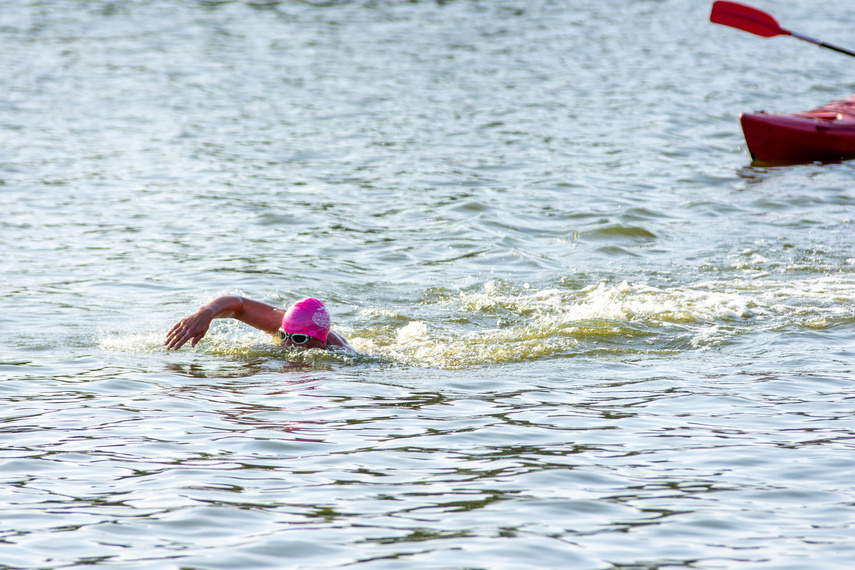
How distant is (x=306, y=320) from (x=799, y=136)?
10.8 meters

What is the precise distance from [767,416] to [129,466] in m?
3.74

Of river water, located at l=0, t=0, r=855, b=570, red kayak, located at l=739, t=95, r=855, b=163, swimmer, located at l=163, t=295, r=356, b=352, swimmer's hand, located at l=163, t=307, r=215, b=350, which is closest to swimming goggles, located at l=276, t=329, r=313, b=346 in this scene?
swimmer, located at l=163, t=295, r=356, b=352

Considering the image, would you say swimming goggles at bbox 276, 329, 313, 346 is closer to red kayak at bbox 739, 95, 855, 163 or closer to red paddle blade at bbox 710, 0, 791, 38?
red paddle blade at bbox 710, 0, 791, 38

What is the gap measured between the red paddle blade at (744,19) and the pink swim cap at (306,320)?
939 centimetres

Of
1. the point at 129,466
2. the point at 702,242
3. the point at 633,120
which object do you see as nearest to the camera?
the point at 129,466

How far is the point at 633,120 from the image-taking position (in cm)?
1889

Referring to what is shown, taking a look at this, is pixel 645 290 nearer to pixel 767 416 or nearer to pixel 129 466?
pixel 767 416

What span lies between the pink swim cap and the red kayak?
1024cm

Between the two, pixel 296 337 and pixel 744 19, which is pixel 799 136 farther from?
pixel 296 337

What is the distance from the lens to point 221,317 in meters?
7.12

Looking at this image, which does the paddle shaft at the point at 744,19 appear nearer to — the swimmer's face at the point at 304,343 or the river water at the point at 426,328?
the river water at the point at 426,328

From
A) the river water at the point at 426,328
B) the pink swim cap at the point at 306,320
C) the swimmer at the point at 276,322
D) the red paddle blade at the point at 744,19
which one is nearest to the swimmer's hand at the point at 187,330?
the swimmer at the point at 276,322

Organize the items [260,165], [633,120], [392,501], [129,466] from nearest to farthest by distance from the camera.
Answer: [392,501]
[129,466]
[260,165]
[633,120]

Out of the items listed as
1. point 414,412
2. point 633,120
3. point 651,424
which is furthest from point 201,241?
point 633,120
